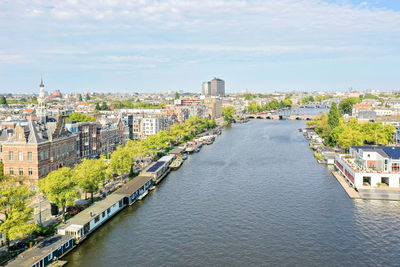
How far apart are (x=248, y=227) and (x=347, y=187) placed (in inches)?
911

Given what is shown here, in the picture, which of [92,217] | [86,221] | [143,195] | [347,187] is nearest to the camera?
[86,221]

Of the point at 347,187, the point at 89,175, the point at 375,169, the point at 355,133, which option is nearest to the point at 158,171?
the point at 89,175

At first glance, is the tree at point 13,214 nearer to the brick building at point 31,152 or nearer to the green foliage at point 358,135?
the brick building at point 31,152

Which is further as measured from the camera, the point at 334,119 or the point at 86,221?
the point at 334,119

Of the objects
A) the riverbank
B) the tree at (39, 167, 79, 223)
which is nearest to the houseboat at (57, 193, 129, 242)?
the riverbank

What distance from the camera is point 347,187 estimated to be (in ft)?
183

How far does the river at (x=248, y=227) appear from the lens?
1325 inches

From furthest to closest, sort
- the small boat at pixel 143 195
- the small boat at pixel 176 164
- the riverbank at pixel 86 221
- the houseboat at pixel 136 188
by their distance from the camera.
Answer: the small boat at pixel 176 164 < the small boat at pixel 143 195 < the houseboat at pixel 136 188 < the riverbank at pixel 86 221

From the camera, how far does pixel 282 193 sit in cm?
5322

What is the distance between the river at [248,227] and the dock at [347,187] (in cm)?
97

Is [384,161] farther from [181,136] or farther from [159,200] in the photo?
[181,136]

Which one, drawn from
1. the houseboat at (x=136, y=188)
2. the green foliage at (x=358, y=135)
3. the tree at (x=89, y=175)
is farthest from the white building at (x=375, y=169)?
the tree at (x=89, y=175)

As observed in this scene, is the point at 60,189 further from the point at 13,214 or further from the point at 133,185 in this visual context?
the point at 133,185

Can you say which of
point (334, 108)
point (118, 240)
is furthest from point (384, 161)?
point (334, 108)
